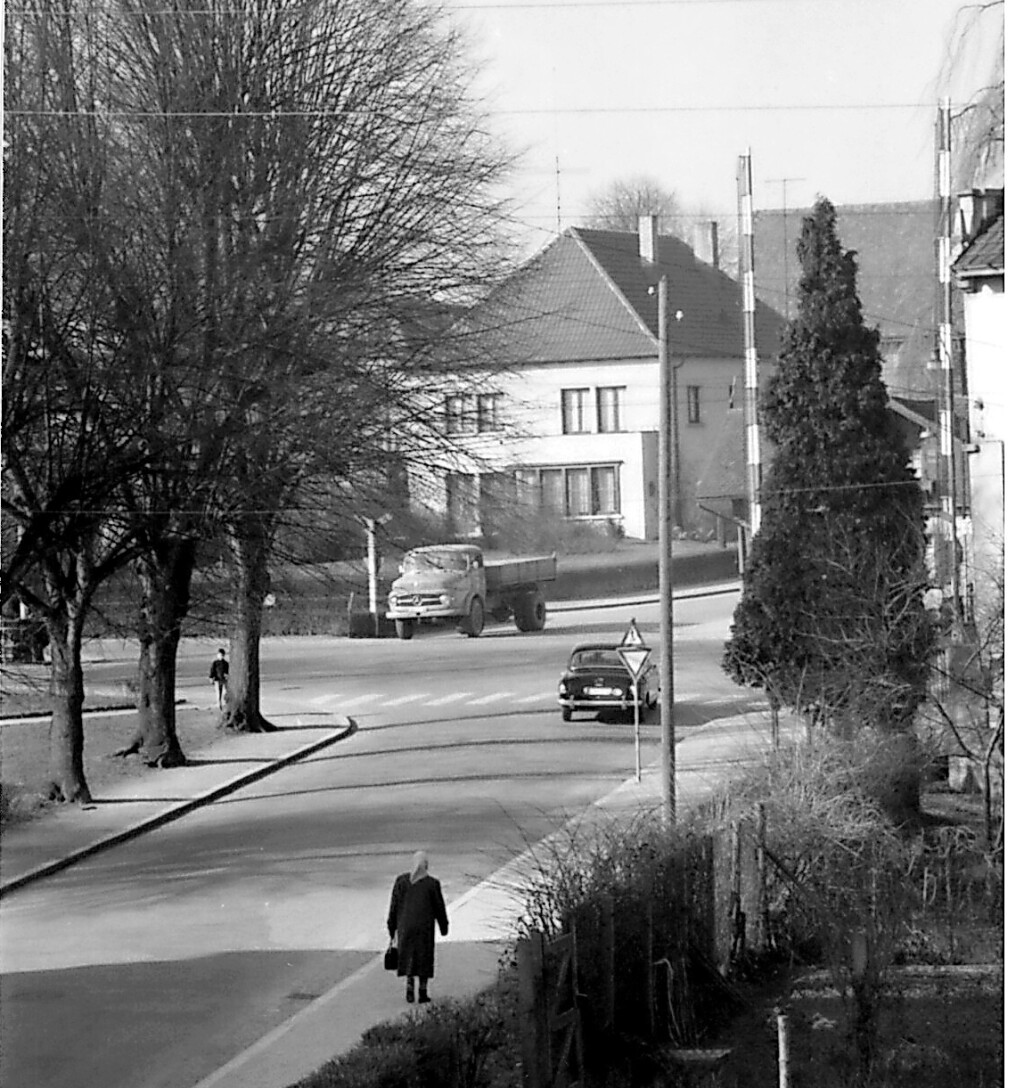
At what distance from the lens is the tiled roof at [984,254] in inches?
175

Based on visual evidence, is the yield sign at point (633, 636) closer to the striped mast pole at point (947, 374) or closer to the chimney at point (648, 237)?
the chimney at point (648, 237)

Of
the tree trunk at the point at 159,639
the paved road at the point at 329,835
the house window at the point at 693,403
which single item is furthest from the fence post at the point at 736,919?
the tree trunk at the point at 159,639

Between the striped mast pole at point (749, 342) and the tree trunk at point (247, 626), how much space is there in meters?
1.43

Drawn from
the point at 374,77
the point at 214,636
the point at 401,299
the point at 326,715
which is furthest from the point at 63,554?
the point at 374,77

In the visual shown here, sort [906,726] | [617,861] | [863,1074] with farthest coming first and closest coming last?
[906,726] → [617,861] → [863,1074]

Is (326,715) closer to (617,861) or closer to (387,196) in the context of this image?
(617,861)

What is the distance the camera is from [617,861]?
480cm

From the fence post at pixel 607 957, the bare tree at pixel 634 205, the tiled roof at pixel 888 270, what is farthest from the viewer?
the tiled roof at pixel 888 270

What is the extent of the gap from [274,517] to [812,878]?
1.93 m

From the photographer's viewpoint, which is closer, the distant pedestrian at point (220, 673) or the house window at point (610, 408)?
the house window at point (610, 408)

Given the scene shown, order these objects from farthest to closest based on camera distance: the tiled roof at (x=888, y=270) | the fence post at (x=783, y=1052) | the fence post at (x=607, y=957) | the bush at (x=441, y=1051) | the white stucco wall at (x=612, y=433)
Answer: the tiled roof at (x=888, y=270) < the white stucco wall at (x=612, y=433) < the fence post at (x=607, y=957) < the fence post at (x=783, y=1052) < the bush at (x=441, y=1051)

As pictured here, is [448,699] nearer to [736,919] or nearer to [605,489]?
[605,489]

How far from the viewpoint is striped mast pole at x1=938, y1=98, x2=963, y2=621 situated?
191 inches

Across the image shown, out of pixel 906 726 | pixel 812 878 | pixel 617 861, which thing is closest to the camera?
pixel 617 861
